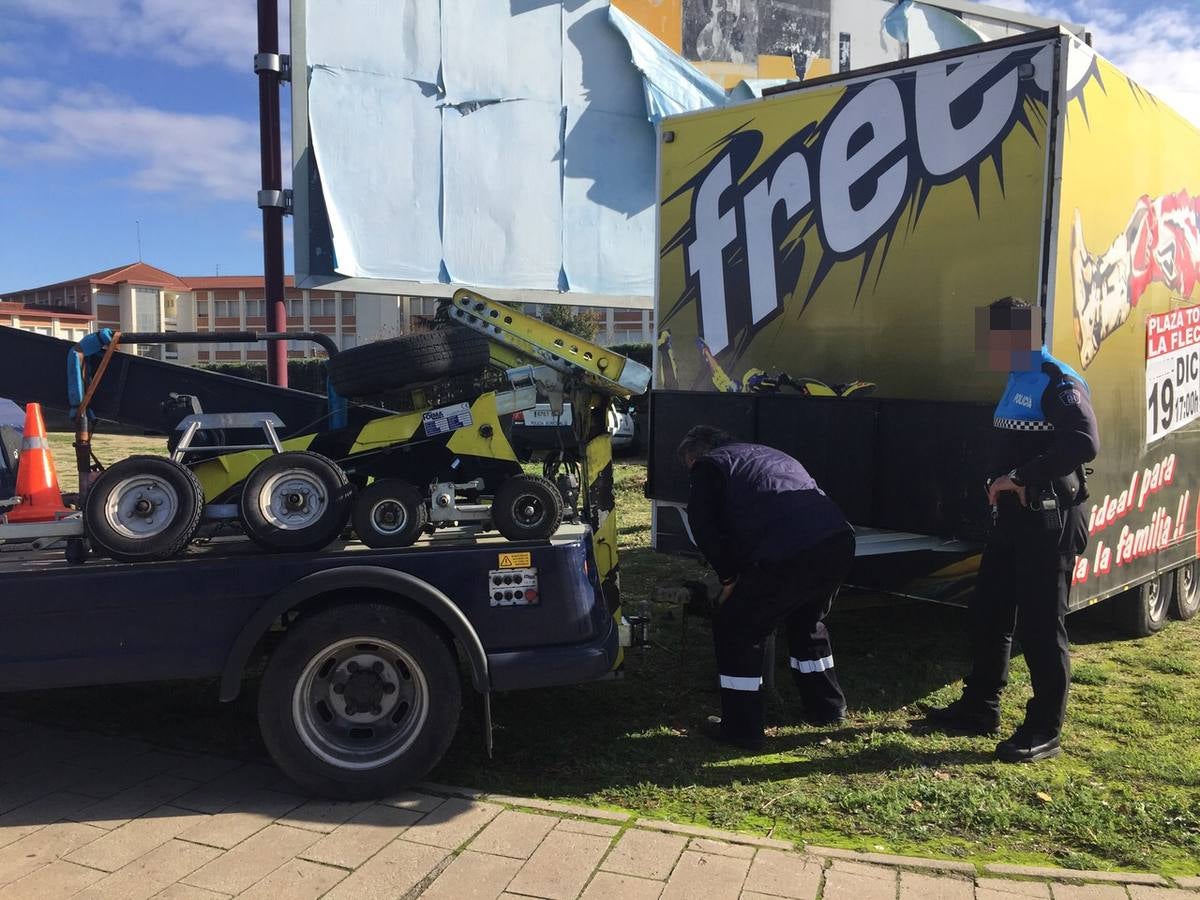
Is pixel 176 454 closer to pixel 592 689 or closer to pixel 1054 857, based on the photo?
pixel 592 689

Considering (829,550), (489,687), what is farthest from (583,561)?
(829,550)

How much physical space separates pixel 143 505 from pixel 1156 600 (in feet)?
20.4

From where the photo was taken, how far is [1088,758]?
4.25 m

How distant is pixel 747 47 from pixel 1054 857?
37.0 feet

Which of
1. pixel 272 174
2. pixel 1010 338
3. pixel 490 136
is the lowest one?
pixel 1010 338

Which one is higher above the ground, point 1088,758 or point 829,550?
point 829,550

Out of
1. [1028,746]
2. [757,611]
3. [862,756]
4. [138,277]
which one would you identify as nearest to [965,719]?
[1028,746]

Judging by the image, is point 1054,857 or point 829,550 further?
point 829,550

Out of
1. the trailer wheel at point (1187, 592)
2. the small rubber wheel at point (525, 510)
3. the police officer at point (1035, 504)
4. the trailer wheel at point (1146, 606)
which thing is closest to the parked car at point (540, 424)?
the small rubber wheel at point (525, 510)

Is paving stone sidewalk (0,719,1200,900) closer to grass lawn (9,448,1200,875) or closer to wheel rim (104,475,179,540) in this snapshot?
grass lawn (9,448,1200,875)

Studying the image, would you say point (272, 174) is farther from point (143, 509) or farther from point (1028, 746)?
point (1028, 746)

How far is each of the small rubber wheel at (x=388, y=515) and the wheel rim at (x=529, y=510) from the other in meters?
0.40

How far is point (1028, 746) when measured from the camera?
4.17m

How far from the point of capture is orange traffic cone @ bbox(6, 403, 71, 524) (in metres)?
4.25
